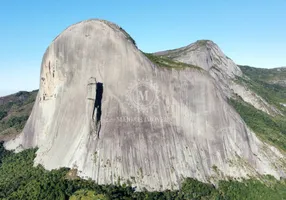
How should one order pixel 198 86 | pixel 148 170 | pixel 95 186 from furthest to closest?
pixel 198 86 → pixel 148 170 → pixel 95 186

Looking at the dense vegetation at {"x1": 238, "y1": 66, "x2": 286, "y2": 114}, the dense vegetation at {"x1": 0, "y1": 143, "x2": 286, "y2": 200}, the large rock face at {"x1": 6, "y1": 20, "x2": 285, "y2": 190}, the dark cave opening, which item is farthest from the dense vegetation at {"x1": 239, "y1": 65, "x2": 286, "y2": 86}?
the dark cave opening

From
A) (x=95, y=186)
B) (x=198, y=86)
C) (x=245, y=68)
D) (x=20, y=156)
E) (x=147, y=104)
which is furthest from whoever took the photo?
(x=245, y=68)

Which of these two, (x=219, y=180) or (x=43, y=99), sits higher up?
(x=43, y=99)

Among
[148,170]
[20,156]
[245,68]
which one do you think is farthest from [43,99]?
[245,68]

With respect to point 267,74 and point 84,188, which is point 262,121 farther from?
point 267,74

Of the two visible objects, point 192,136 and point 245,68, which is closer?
point 192,136

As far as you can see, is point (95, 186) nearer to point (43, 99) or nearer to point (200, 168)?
point (200, 168)

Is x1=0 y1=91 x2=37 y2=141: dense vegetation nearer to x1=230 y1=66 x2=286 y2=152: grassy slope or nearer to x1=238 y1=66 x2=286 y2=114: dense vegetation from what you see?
x1=230 y1=66 x2=286 y2=152: grassy slope
